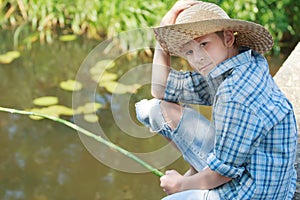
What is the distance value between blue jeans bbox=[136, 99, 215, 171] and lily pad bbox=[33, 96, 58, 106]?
4.31 ft

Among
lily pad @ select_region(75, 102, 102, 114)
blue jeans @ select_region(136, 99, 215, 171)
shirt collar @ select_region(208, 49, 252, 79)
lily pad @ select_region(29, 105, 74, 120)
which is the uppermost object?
shirt collar @ select_region(208, 49, 252, 79)

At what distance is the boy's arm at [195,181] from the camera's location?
1.38 meters

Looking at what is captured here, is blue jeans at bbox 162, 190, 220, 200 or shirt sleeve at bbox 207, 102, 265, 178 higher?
shirt sleeve at bbox 207, 102, 265, 178

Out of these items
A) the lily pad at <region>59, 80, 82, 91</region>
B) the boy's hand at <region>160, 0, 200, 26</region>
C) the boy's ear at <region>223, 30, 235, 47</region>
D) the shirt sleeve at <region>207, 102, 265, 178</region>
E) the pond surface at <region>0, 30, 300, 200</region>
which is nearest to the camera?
the shirt sleeve at <region>207, 102, 265, 178</region>

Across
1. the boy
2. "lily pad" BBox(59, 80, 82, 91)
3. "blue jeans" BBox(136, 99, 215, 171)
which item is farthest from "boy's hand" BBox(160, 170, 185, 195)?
"lily pad" BBox(59, 80, 82, 91)

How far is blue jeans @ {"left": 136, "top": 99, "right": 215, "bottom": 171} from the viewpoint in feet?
5.09

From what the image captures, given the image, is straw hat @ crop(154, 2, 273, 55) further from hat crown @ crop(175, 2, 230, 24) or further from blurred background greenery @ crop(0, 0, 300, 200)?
blurred background greenery @ crop(0, 0, 300, 200)

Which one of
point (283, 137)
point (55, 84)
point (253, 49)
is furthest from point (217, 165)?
point (55, 84)

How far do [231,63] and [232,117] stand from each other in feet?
0.47

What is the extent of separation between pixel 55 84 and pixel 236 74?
185 cm

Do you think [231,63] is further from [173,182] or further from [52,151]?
[52,151]

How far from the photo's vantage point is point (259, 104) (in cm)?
131

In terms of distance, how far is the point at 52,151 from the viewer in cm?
258

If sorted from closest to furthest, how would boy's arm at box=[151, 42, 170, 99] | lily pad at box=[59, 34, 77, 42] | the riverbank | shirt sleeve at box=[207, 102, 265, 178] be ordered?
shirt sleeve at box=[207, 102, 265, 178] → boy's arm at box=[151, 42, 170, 99] → the riverbank → lily pad at box=[59, 34, 77, 42]
